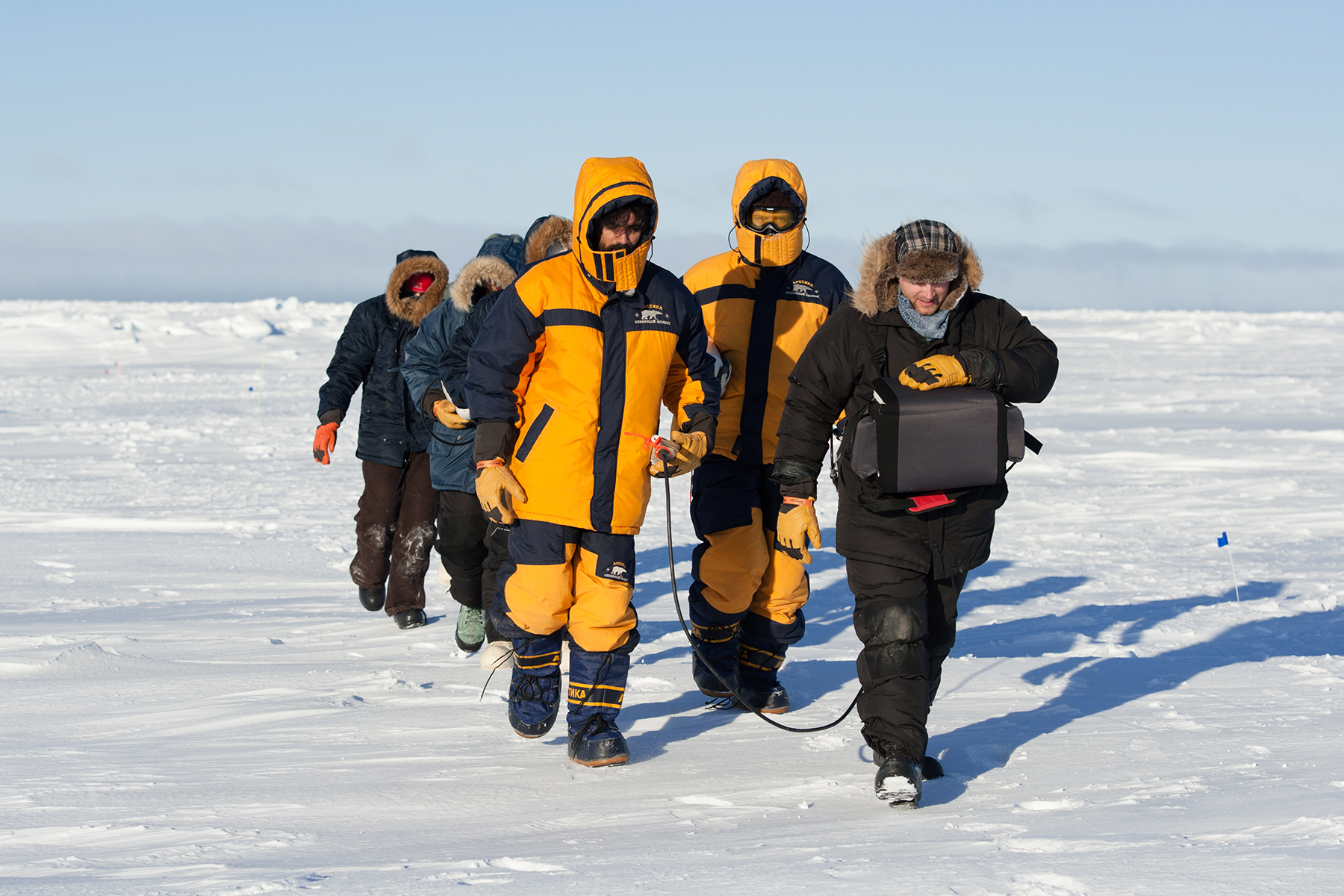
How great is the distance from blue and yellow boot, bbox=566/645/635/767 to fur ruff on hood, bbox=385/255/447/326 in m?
2.76

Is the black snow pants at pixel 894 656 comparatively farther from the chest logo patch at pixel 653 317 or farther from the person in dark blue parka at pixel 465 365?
the person in dark blue parka at pixel 465 365

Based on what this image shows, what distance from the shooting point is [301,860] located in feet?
9.14

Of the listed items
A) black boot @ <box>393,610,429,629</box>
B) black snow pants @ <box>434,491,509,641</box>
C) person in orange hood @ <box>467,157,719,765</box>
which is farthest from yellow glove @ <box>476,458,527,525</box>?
black boot @ <box>393,610,429,629</box>

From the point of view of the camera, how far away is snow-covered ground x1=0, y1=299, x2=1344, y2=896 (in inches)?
108

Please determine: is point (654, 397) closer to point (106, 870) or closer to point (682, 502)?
point (106, 870)

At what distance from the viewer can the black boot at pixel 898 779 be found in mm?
3271

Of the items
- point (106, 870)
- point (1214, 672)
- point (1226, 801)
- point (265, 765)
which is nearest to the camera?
point (106, 870)

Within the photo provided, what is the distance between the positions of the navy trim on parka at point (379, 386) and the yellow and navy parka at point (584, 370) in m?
2.34

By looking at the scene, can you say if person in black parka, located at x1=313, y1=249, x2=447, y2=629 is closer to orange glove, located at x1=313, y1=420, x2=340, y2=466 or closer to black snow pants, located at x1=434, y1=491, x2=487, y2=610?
orange glove, located at x1=313, y1=420, x2=340, y2=466

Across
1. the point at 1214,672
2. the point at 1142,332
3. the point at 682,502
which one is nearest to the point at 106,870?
the point at 1214,672

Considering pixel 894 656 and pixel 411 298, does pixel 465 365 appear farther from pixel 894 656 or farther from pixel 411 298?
pixel 894 656

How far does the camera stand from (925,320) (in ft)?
11.5

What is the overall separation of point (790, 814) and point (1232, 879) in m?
1.20

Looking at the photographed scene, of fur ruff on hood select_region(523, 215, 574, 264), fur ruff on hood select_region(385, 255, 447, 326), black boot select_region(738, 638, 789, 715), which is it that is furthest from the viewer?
fur ruff on hood select_region(385, 255, 447, 326)
